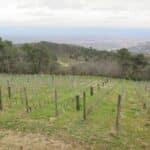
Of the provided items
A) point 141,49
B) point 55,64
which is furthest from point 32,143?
point 141,49

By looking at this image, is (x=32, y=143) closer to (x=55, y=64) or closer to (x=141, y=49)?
(x=55, y=64)

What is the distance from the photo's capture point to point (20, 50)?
200 feet

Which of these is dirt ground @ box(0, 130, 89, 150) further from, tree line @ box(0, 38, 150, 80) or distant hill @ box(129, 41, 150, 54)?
distant hill @ box(129, 41, 150, 54)

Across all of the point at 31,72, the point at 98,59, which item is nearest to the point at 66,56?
the point at 98,59

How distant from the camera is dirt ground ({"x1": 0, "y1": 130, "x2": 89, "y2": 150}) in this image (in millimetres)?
9672

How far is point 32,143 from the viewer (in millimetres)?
10016

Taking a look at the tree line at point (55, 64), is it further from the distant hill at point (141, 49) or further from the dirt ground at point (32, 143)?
the distant hill at point (141, 49)

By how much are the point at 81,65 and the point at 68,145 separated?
5406 centimetres

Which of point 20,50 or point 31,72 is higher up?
point 20,50

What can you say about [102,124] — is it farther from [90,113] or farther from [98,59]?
[98,59]

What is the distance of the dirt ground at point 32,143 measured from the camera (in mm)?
9672

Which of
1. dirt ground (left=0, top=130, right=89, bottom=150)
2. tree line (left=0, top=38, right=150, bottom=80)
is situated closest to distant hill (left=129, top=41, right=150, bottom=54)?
tree line (left=0, top=38, right=150, bottom=80)

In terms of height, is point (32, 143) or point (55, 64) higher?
point (32, 143)

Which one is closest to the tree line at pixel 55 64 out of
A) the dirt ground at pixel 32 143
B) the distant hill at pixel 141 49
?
the dirt ground at pixel 32 143
